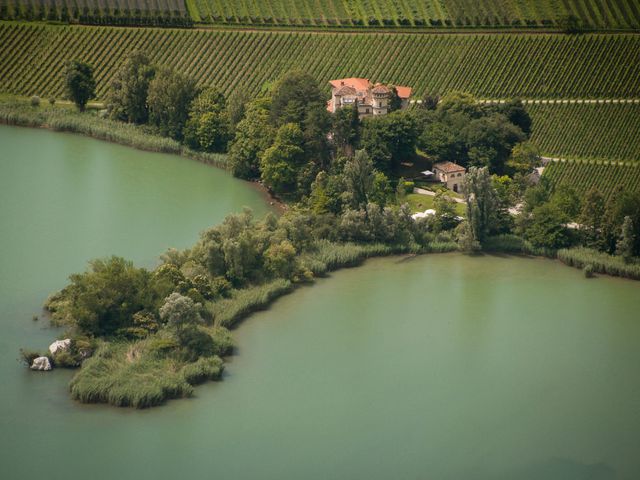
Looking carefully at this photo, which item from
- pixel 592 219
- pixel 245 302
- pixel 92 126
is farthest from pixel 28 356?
pixel 92 126

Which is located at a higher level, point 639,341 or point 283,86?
point 283,86

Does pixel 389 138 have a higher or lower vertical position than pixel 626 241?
Result: higher

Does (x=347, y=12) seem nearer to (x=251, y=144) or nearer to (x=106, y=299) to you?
(x=251, y=144)

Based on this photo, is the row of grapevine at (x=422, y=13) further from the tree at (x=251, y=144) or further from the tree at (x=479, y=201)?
the tree at (x=479, y=201)

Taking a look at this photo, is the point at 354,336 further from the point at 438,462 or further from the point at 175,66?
the point at 175,66

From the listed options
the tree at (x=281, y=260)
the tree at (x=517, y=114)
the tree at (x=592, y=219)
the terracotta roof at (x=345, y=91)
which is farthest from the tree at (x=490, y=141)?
the tree at (x=281, y=260)

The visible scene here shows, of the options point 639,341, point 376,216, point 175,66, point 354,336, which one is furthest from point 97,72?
point 639,341
